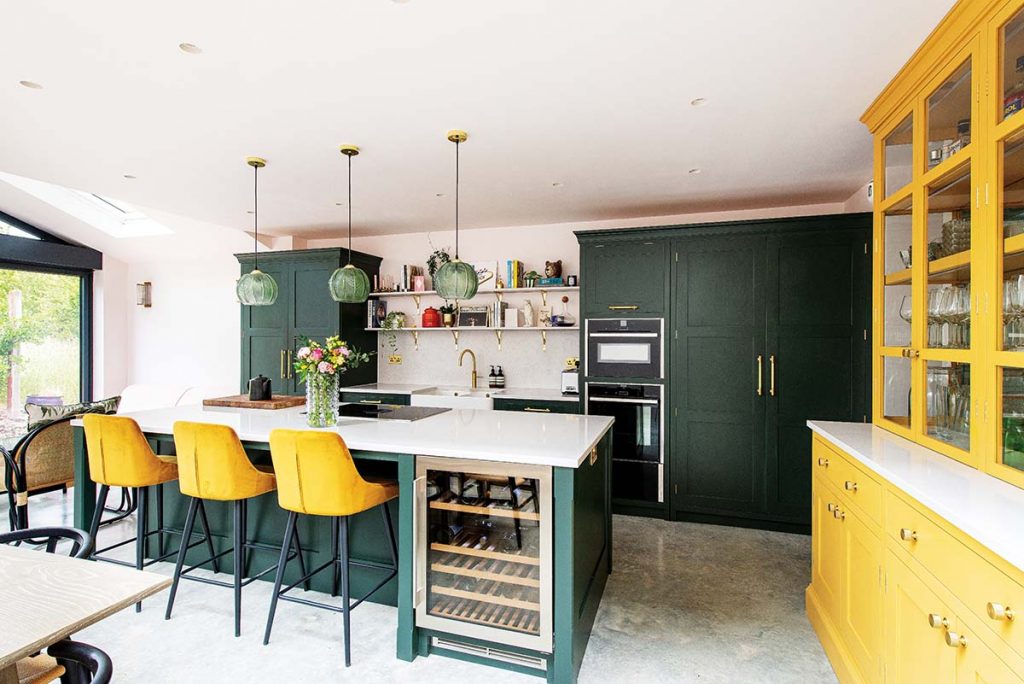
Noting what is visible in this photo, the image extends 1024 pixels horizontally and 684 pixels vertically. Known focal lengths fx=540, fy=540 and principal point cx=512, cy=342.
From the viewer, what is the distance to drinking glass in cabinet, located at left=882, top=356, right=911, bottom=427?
2.31 m

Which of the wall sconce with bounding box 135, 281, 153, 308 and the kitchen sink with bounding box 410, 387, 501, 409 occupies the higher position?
the wall sconce with bounding box 135, 281, 153, 308

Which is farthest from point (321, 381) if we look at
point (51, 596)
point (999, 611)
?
point (999, 611)

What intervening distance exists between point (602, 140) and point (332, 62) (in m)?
1.55

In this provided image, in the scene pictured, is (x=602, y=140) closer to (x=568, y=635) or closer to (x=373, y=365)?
(x=568, y=635)

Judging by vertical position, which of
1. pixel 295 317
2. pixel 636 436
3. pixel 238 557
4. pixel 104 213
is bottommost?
pixel 238 557

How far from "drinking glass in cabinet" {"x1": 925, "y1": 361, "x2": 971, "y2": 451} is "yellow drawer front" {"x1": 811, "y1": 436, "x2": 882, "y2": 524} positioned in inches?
12.3

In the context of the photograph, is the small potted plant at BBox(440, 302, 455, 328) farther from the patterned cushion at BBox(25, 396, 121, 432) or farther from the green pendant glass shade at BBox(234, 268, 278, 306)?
the patterned cushion at BBox(25, 396, 121, 432)

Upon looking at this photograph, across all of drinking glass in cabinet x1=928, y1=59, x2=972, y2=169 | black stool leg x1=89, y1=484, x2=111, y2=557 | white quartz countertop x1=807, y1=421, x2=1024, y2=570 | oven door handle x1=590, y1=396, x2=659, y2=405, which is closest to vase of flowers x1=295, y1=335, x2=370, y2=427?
black stool leg x1=89, y1=484, x2=111, y2=557

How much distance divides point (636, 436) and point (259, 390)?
2868 millimetres

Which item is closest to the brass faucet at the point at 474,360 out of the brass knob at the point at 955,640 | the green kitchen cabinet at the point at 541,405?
the green kitchen cabinet at the point at 541,405

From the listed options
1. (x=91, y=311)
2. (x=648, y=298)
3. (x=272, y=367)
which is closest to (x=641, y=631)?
(x=648, y=298)

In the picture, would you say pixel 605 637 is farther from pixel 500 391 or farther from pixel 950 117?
pixel 500 391

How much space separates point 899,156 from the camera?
2441 mm

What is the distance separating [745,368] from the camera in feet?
13.6
